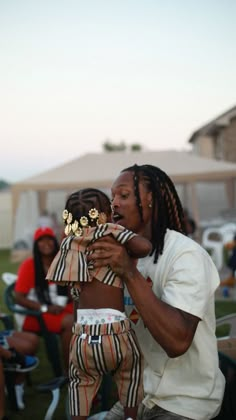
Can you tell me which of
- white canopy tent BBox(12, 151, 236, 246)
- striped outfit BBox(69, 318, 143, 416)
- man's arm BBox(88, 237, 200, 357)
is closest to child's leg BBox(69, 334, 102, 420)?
striped outfit BBox(69, 318, 143, 416)

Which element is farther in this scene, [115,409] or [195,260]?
[115,409]

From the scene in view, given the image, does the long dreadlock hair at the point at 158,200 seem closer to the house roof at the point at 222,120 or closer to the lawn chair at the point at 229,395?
the lawn chair at the point at 229,395

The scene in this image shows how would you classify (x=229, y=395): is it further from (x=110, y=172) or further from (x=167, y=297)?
(x=110, y=172)

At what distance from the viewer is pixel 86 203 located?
253 cm

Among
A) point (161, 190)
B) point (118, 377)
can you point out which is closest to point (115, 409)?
point (118, 377)

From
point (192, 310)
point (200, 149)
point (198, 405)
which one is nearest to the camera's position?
point (192, 310)

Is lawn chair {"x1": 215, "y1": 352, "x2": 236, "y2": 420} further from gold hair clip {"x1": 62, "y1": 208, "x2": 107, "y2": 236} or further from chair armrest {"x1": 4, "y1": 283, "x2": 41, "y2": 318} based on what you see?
chair armrest {"x1": 4, "y1": 283, "x2": 41, "y2": 318}

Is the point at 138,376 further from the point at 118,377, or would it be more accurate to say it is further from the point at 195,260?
the point at 195,260

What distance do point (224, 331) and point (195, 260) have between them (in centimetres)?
465

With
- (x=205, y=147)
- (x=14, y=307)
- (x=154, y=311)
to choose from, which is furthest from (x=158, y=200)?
(x=205, y=147)

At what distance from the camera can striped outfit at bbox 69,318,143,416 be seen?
7.25ft

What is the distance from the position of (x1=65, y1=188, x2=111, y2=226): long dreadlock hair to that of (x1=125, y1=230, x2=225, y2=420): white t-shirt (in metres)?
0.40

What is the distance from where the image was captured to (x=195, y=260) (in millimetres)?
2074

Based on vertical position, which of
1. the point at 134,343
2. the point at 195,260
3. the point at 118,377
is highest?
the point at 195,260
